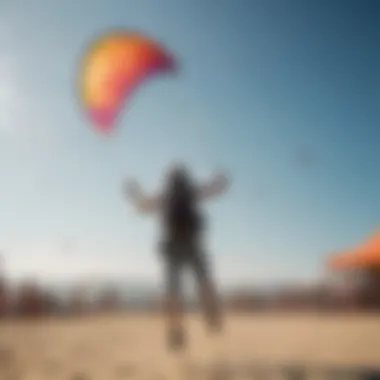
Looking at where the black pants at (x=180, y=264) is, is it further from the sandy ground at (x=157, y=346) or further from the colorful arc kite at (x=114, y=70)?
the colorful arc kite at (x=114, y=70)

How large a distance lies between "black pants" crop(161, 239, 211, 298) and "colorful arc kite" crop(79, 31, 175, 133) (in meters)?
0.72

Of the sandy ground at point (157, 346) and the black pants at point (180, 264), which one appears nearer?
the sandy ground at point (157, 346)

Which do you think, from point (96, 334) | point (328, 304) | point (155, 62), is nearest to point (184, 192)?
point (155, 62)

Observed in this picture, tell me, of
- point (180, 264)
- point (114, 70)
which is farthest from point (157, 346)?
point (114, 70)

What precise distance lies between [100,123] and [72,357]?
1.19 metres

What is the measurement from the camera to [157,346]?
298 centimetres

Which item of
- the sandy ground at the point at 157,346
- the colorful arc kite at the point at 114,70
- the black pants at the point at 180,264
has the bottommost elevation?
the sandy ground at the point at 157,346

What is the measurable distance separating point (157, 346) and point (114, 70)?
1498mm

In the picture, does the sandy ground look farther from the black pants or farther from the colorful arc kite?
the colorful arc kite

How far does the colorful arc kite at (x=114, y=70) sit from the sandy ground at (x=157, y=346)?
1.11 m

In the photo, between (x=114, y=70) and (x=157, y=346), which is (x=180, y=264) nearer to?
(x=157, y=346)

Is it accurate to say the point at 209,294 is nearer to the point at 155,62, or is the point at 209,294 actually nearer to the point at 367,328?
the point at 367,328

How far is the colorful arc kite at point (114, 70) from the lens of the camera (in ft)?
10.1

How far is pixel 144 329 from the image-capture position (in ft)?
10.5
